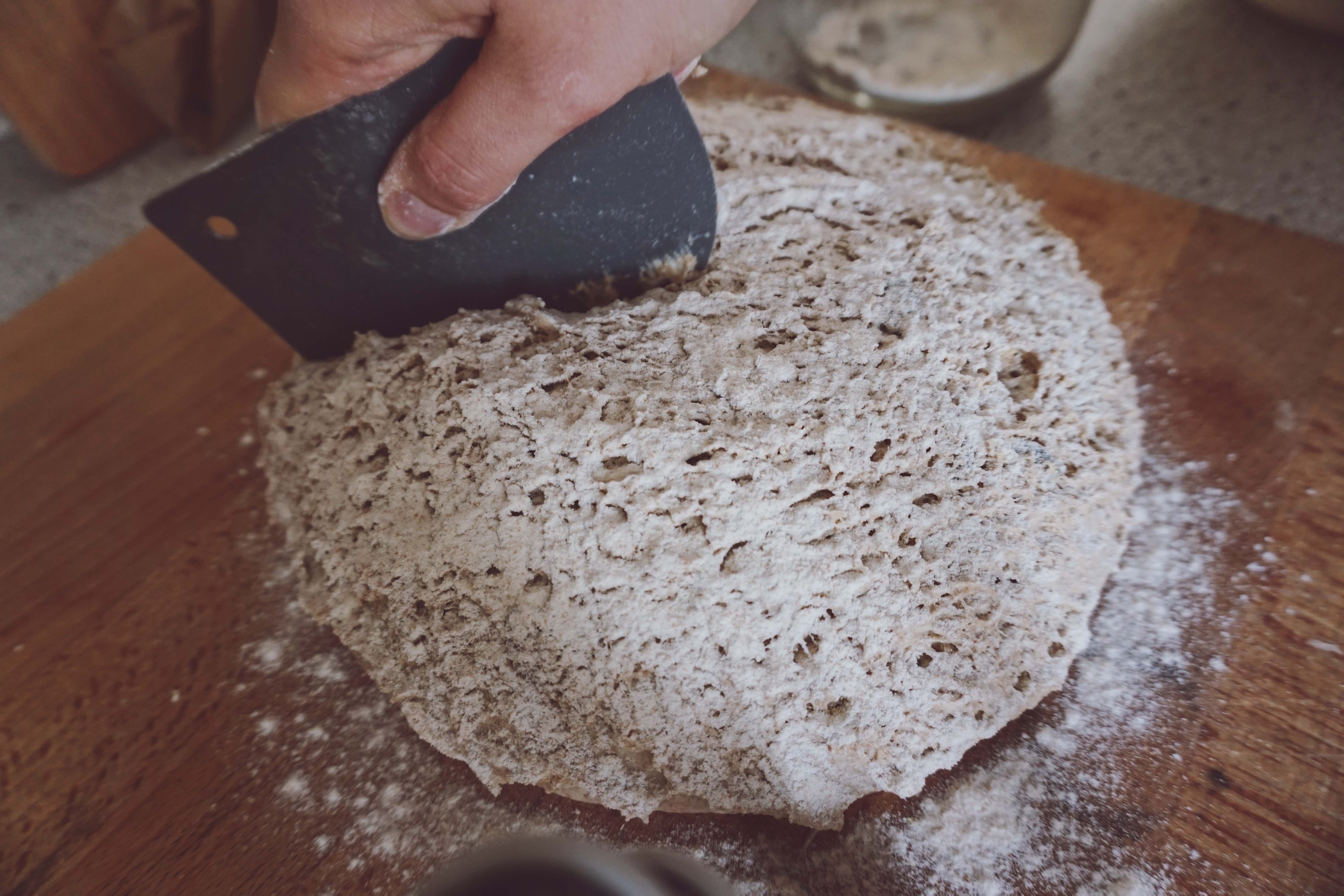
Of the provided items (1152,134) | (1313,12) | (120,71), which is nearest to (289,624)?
(120,71)

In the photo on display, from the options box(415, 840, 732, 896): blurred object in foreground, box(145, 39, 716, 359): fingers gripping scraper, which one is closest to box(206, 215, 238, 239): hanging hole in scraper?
box(145, 39, 716, 359): fingers gripping scraper

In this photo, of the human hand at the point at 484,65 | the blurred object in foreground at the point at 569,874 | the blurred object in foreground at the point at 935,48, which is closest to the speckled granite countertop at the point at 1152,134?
the blurred object in foreground at the point at 935,48

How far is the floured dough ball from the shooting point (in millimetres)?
626

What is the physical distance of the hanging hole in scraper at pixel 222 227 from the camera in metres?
0.69

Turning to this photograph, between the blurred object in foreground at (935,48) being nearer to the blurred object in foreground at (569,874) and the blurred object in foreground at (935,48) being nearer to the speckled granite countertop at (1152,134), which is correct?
the speckled granite countertop at (1152,134)

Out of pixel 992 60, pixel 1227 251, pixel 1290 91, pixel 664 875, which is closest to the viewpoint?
pixel 664 875

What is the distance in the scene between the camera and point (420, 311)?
2.44 ft

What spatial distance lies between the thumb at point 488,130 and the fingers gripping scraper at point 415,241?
35mm

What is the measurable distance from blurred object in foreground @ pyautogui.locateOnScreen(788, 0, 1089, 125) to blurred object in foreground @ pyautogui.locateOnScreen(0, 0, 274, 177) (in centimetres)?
88

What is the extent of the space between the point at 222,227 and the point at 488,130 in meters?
0.29

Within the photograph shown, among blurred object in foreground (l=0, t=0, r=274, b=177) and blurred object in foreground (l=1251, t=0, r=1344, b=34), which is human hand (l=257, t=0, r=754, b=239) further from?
blurred object in foreground (l=1251, t=0, r=1344, b=34)

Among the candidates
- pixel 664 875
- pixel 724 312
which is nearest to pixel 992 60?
pixel 724 312

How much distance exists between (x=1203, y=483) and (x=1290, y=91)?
0.99 metres

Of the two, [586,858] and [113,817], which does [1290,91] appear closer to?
[586,858]
